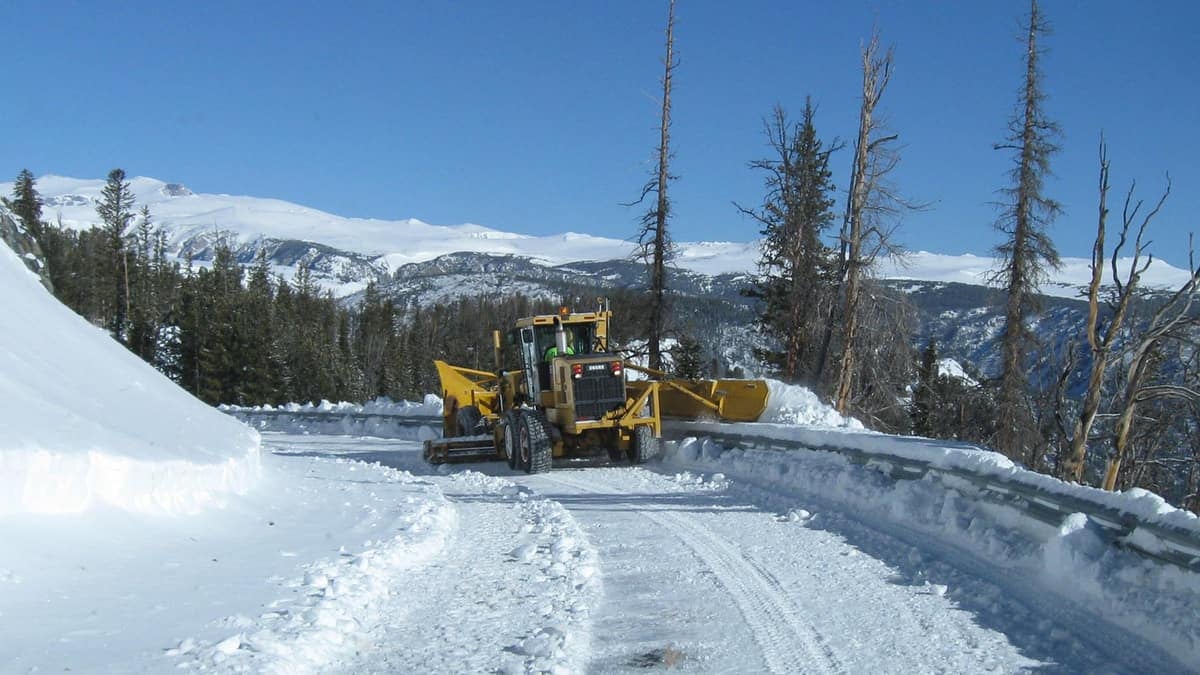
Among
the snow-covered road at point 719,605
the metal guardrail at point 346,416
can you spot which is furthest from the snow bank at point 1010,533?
the metal guardrail at point 346,416

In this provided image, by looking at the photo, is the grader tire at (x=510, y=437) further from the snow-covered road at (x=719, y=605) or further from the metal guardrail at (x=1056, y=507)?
the metal guardrail at (x=1056, y=507)

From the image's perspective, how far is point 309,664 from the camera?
5.25m

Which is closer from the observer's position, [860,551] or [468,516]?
[860,551]

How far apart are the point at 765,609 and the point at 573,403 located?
9.92m

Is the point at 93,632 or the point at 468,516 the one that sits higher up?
the point at 93,632

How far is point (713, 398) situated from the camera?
18.4 m

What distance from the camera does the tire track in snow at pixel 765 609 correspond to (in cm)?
548

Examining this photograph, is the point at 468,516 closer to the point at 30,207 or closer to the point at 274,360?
the point at 274,360

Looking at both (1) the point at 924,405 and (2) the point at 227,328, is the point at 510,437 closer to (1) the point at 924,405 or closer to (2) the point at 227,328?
(1) the point at 924,405

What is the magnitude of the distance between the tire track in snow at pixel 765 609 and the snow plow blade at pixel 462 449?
888 cm

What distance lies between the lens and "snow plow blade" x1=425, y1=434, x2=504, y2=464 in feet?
60.0

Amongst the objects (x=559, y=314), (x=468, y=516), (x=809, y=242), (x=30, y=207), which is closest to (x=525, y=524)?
(x=468, y=516)

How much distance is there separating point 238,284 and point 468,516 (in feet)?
323

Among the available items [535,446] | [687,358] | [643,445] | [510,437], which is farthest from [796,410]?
[687,358]
